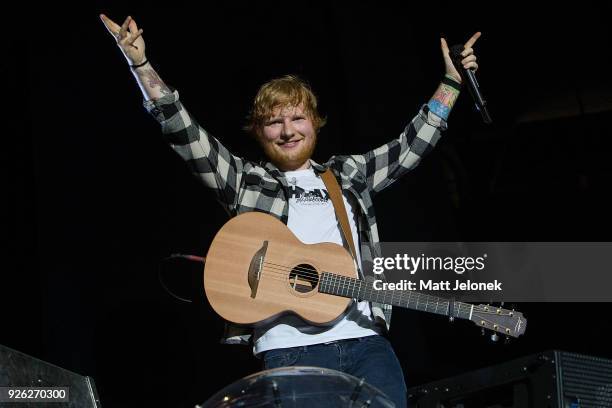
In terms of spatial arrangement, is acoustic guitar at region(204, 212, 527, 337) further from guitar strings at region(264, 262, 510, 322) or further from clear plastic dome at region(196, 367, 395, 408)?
clear plastic dome at region(196, 367, 395, 408)

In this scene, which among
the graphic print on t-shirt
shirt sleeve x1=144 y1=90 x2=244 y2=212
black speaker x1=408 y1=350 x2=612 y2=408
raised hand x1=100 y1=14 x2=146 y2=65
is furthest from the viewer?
the graphic print on t-shirt

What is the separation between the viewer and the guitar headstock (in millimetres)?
2977

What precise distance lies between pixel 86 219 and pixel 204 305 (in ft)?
2.35

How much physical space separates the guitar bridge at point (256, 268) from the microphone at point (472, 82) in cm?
92

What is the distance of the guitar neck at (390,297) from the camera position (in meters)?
2.99

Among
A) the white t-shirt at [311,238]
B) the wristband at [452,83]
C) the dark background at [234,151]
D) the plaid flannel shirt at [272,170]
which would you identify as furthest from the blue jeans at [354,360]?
the dark background at [234,151]

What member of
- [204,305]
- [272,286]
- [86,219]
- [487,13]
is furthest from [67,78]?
[487,13]

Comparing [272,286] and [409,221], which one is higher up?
[409,221]

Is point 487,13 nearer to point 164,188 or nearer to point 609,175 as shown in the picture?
point 609,175

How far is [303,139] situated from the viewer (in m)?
3.39

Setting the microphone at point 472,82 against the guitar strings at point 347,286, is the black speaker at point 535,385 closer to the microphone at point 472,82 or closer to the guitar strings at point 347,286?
the guitar strings at point 347,286

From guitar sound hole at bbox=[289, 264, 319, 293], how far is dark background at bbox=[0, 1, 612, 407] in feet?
4.19

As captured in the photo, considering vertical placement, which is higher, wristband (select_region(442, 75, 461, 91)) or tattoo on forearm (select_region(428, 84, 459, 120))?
wristband (select_region(442, 75, 461, 91))

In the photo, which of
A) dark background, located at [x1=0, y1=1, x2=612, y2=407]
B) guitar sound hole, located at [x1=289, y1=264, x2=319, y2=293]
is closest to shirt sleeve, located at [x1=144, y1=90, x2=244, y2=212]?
guitar sound hole, located at [x1=289, y1=264, x2=319, y2=293]
